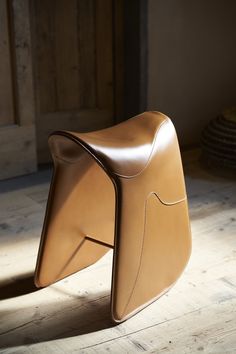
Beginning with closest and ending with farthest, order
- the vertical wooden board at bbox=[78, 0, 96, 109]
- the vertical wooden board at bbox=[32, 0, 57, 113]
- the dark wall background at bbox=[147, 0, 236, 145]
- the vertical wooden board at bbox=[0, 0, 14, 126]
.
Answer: the vertical wooden board at bbox=[0, 0, 14, 126] → the vertical wooden board at bbox=[32, 0, 57, 113] → the vertical wooden board at bbox=[78, 0, 96, 109] → the dark wall background at bbox=[147, 0, 236, 145]

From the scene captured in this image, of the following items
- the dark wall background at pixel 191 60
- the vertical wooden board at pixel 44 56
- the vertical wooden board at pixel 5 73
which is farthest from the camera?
the dark wall background at pixel 191 60

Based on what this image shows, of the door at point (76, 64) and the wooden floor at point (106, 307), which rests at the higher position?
the door at point (76, 64)

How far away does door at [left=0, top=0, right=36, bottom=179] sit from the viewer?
2.51m

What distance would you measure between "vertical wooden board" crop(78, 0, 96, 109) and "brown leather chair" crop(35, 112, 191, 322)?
3.91ft

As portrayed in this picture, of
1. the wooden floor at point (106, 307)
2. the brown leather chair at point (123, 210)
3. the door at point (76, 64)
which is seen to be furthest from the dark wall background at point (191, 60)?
the brown leather chair at point (123, 210)

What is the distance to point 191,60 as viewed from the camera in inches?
121

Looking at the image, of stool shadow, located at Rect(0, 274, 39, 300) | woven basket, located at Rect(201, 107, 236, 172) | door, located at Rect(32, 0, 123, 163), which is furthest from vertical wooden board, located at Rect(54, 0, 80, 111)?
stool shadow, located at Rect(0, 274, 39, 300)

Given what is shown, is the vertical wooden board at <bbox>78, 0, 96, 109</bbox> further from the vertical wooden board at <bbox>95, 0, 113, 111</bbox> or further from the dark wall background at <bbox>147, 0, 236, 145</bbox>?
the dark wall background at <bbox>147, 0, 236, 145</bbox>

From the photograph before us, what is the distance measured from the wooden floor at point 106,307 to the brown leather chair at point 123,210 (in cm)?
5

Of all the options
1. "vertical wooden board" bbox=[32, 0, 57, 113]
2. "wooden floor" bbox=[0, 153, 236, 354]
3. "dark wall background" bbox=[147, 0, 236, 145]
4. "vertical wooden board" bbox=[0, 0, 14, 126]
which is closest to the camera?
"wooden floor" bbox=[0, 153, 236, 354]

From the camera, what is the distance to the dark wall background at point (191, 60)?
9.56 ft

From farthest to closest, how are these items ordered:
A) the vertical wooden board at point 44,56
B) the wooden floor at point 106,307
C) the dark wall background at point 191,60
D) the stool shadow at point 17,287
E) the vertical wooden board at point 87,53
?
1. the dark wall background at point 191,60
2. the vertical wooden board at point 87,53
3. the vertical wooden board at point 44,56
4. the stool shadow at point 17,287
5. the wooden floor at point 106,307

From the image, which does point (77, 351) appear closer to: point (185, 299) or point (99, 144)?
point (185, 299)

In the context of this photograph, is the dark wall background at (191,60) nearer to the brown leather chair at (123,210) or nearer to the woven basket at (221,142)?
the woven basket at (221,142)
